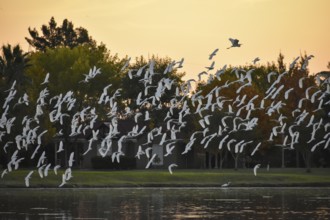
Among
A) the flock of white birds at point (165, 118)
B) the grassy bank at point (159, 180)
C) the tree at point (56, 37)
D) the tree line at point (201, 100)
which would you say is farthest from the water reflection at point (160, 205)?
the tree at point (56, 37)

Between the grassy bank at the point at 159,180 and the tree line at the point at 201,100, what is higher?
the tree line at the point at 201,100

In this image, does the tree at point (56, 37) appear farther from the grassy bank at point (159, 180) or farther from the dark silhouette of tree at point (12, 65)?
the grassy bank at point (159, 180)

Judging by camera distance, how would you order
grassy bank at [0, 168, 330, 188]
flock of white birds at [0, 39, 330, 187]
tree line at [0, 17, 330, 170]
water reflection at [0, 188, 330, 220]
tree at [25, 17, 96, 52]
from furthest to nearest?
tree at [25, 17, 96, 52]
tree line at [0, 17, 330, 170]
grassy bank at [0, 168, 330, 188]
flock of white birds at [0, 39, 330, 187]
water reflection at [0, 188, 330, 220]

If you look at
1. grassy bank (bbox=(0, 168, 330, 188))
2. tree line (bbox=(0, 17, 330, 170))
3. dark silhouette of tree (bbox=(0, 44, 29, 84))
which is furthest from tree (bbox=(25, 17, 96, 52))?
grassy bank (bbox=(0, 168, 330, 188))

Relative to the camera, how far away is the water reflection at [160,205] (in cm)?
4250

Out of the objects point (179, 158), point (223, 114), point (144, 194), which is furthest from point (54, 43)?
point (144, 194)

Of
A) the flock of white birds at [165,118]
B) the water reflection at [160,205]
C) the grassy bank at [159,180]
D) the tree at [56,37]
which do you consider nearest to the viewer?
the water reflection at [160,205]

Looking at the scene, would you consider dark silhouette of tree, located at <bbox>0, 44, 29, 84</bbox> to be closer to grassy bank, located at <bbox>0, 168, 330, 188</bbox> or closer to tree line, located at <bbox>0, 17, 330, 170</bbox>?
tree line, located at <bbox>0, 17, 330, 170</bbox>

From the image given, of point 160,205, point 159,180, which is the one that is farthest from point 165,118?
point 159,180

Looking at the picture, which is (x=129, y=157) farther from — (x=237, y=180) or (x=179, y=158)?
(x=237, y=180)

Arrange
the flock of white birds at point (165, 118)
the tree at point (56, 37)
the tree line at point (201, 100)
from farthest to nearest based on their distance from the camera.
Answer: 1. the tree at point (56, 37)
2. the tree line at point (201, 100)
3. the flock of white birds at point (165, 118)

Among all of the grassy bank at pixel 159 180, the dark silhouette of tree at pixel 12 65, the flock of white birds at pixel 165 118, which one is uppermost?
the dark silhouette of tree at pixel 12 65

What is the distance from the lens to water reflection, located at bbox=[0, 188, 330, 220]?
42500 millimetres

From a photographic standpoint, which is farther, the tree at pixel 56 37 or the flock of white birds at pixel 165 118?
the tree at pixel 56 37
